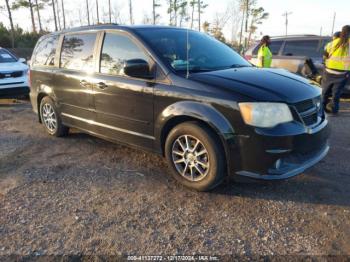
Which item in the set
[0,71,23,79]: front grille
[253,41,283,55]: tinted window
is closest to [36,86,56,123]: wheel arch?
[0,71,23,79]: front grille

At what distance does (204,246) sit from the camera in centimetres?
286

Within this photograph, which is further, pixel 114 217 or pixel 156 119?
pixel 156 119

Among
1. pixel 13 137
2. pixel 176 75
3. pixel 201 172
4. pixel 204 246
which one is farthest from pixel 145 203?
pixel 13 137

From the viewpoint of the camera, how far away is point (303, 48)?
9477 mm

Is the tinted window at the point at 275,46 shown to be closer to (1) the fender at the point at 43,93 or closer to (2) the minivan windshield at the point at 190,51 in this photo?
(2) the minivan windshield at the point at 190,51

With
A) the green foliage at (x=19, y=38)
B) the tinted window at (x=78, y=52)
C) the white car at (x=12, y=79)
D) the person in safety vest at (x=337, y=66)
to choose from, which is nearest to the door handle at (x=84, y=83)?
the tinted window at (x=78, y=52)

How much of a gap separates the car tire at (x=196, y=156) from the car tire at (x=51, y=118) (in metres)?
2.69

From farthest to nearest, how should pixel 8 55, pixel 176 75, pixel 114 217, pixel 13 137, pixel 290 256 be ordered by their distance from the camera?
pixel 8 55 → pixel 13 137 → pixel 176 75 → pixel 114 217 → pixel 290 256

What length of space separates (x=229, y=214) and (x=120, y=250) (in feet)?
3.77

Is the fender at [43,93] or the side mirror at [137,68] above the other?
the side mirror at [137,68]

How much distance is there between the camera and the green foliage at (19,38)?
102 ft

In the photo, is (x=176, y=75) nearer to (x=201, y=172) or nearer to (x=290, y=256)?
(x=201, y=172)

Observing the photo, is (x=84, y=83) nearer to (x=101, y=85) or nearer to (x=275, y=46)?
(x=101, y=85)

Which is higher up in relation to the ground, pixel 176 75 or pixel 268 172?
pixel 176 75
